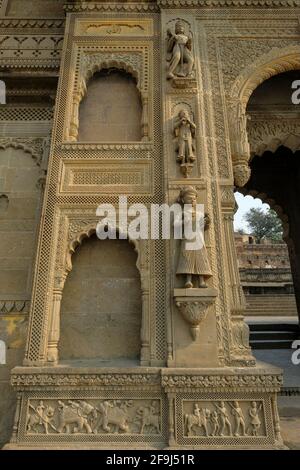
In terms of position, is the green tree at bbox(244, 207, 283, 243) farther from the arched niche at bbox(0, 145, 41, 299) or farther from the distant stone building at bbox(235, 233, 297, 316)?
the arched niche at bbox(0, 145, 41, 299)

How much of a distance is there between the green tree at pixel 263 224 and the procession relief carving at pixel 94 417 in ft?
128

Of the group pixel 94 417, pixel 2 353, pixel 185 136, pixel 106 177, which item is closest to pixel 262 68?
pixel 185 136

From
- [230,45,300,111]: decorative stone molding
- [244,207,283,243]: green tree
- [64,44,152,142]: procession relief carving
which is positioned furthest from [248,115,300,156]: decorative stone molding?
[244,207,283,243]: green tree

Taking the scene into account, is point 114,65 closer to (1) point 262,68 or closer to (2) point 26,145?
(2) point 26,145

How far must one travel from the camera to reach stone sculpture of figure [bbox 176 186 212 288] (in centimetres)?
426

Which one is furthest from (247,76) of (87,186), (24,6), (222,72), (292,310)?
(292,310)

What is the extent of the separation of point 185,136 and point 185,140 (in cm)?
7

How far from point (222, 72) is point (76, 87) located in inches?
98.6

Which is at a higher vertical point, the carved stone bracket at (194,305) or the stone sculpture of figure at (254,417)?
the carved stone bracket at (194,305)

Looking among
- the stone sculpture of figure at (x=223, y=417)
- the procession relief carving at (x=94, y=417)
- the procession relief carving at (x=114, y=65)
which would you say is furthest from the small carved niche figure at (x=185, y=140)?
the procession relief carving at (x=94, y=417)

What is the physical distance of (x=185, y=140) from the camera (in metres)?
5.04

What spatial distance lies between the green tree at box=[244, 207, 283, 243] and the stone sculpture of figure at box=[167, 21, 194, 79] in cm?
3743

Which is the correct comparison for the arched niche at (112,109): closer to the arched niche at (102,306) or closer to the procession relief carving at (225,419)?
the arched niche at (102,306)

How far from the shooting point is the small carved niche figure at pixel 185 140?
4.95m
